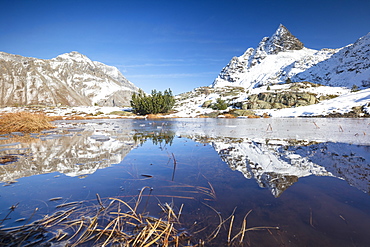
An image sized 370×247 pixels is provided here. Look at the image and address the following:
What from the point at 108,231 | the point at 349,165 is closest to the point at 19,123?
the point at 108,231

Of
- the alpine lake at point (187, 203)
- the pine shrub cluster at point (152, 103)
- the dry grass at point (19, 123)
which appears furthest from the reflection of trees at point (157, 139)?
the pine shrub cluster at point (152, 103)

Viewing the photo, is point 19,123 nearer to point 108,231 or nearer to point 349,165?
point 108,231

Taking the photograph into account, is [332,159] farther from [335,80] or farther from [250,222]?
[335,80]

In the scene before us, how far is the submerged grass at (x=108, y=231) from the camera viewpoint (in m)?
1.95

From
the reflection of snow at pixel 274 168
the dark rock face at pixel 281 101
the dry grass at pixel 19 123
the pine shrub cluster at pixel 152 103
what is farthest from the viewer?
the pine shrub cluster at pixel 152 103

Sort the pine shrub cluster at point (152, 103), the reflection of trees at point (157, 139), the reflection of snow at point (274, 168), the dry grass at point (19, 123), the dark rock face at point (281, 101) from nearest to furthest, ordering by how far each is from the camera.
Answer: the reflection of snow at point (274, 168) → the reflection of trees at point (157, 139) → the dry grass at point (19, 123) → the dark rock face at point (281, 101) → the pine shrub cluster at point (152, 103)

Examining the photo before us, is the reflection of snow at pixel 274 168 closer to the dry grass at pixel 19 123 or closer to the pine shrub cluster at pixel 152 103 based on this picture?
the dry grass at pixel 19 123

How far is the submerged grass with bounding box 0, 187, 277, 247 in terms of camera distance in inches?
76.8

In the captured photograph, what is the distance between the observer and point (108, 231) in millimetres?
2102

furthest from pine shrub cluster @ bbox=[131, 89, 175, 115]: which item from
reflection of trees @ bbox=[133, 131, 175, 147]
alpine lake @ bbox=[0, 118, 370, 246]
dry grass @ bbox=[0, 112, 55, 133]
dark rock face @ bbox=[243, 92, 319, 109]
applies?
alpine lake @ bbox=[0, 118, 370, 246]

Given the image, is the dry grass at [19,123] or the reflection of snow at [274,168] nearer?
the reflection of snow at [274,168]

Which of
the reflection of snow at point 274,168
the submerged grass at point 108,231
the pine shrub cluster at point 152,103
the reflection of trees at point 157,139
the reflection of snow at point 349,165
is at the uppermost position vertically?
the pine shrub cluster at point 152,103

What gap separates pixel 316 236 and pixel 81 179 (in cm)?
415

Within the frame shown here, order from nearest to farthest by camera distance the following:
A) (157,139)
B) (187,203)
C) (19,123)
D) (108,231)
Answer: (108,231) → (187,203) → (157,139) → (19,123)
